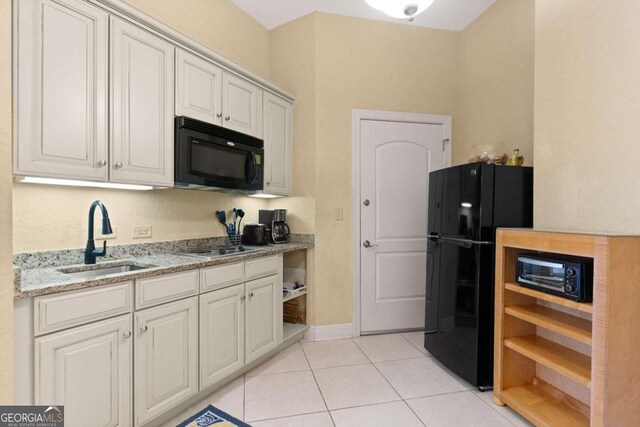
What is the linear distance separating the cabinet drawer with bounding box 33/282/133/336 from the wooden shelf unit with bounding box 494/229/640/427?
6.98 feet

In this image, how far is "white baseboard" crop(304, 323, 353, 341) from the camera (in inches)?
114

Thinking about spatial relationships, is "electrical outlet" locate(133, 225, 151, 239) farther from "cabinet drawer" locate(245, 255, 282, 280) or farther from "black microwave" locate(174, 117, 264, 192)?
"cabinet drawer" locate(245, 255, 282, 280)

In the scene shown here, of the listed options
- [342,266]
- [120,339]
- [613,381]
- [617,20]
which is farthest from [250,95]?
[613,381]

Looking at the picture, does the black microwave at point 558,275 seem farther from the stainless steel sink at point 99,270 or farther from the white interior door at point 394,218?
the stainless steel sink at point 99,270

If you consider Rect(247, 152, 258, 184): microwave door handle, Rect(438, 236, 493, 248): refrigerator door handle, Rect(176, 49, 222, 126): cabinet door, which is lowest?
Rect(438, 236, 493, 248): refrigerator door handle

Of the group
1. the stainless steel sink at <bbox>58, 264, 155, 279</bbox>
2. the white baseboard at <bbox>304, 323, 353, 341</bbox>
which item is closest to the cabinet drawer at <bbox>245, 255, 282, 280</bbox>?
the stainless steel sink at <bbox>58, 264, 155, 279</bbox>

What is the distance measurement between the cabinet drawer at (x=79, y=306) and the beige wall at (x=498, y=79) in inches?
112

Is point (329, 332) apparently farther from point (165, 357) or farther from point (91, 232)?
point (91, 232)

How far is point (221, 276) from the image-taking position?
1995 mm

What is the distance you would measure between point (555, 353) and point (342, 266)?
171cm

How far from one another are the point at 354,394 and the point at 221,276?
1.18 metres

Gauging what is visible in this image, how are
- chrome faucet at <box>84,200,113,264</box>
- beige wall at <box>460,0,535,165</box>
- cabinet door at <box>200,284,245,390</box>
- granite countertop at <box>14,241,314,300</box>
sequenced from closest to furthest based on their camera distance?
1. granite countertop at <box>14,241,314,300</box>
2. chrome faucet at <box>84,200,113,264</box>
3. cabinet door at <box>200,284,245,390</box>
4. beige wall at <box>460,0,535,165</box>

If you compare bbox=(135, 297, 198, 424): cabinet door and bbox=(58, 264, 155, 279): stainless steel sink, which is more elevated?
bbox=(58, 264, 155, 279): stainless steel sink

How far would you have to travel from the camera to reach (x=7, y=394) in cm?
106
